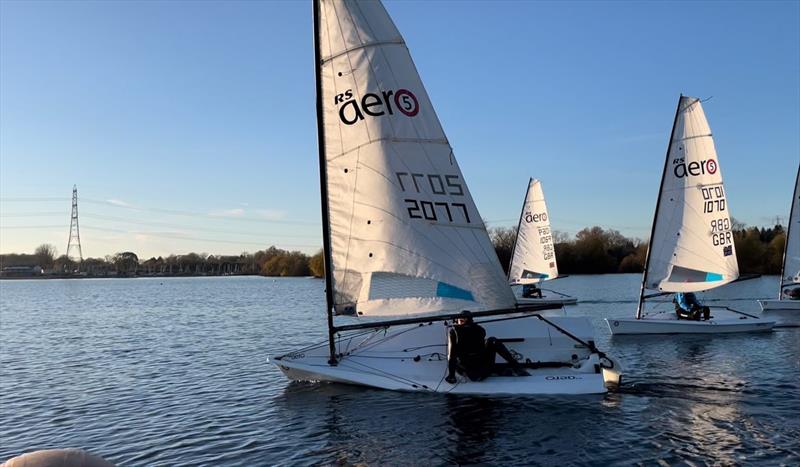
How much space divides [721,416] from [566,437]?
3.20m

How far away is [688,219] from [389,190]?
51.8ft

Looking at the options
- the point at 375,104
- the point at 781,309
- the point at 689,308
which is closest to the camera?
the point at 375,104

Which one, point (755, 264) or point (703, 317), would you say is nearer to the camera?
point (703, 317)

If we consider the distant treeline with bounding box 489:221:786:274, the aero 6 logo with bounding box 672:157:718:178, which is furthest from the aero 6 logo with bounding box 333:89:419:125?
the distant treeline with bounding box 489:221:786:274

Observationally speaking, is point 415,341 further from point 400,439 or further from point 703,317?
point 703,317

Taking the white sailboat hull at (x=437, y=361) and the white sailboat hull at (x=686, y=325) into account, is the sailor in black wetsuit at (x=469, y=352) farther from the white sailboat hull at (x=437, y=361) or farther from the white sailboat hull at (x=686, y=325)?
the white sailboat hull at (x=686, y=325)

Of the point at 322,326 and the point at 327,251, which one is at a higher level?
the point at 327,251

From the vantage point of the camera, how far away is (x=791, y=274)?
108 feet

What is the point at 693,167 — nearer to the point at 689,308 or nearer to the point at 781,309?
the point at 689,308

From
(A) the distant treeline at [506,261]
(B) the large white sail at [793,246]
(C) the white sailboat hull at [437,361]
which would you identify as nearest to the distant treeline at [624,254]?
(A) the distant treeline at [506,261]

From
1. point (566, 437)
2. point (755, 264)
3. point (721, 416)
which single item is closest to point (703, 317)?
point (721, 416)

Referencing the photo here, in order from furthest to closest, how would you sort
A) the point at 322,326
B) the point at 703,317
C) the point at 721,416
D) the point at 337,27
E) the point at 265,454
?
the point at 322,326 < the point at 703,317 < the point at 337,27 < the point at 721,416 < the point at 265,454

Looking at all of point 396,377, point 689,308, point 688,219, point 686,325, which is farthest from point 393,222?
point 688,219

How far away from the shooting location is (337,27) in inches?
484
